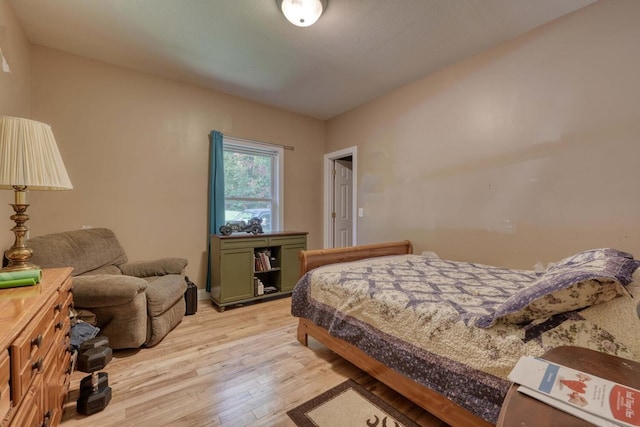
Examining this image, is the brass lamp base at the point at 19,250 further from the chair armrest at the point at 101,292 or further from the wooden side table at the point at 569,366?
the wooden side table at the point at 569,366

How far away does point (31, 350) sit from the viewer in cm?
89

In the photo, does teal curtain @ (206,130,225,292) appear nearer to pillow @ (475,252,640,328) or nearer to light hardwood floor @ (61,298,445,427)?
light hardwood floor @ (61,298,445,427)

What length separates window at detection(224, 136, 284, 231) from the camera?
369 centimetres

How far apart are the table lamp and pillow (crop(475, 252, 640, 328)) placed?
2.25m

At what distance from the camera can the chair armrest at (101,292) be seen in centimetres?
192

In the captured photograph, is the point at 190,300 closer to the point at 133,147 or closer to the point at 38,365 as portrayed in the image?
the point at 133,147

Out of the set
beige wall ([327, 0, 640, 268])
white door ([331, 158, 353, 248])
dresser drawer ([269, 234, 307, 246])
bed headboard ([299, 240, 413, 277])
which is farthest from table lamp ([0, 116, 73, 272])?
white door ([331, 158, 353, 248])

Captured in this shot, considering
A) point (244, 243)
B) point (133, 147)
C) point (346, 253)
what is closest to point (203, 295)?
point (244, 243)

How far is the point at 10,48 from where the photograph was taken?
1.97 m

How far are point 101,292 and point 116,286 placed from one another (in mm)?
96

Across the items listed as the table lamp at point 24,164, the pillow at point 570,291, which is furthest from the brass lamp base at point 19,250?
the pillow at point 570,291

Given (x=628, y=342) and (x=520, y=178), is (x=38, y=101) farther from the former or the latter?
(x=520, y=178)

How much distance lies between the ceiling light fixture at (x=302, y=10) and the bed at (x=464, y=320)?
6.39ft

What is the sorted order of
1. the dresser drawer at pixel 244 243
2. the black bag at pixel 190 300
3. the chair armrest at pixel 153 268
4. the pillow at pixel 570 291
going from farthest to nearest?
the dresser drawer at pixel 244 243, the black bag at pixel 190 300, the chair armrest at pixel 153 268, the pillow at pixel 570 291
